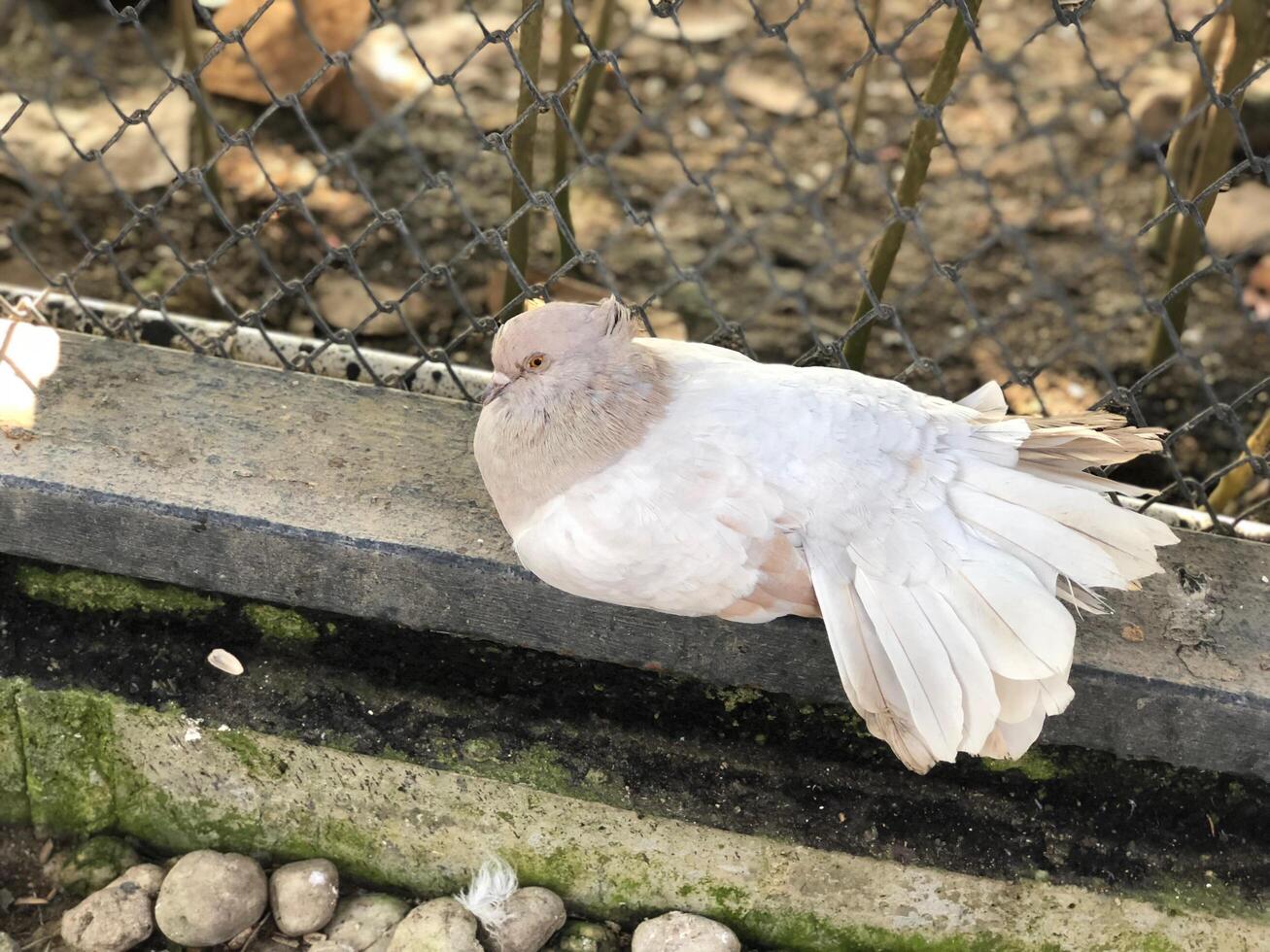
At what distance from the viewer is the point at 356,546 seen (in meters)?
2.34

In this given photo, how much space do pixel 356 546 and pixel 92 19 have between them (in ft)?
9.88

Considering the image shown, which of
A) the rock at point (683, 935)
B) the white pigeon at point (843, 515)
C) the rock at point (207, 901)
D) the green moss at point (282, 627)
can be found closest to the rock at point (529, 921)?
the rock at point (683, 935)

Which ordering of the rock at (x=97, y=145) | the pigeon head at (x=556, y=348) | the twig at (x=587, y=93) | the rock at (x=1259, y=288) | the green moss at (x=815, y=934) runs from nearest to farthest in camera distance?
the pigeon head at (x=556, y=348) → the green moss at (x=815, y=934) → the twig at (x=587, y=93) → the rock at (x=1259, y=288) → the rock at (x=97, y=145)

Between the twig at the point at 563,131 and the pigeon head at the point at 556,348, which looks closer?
the pigeon head at the point at 556,348

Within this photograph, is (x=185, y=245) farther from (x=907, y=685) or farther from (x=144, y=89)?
(x=907, y=685)

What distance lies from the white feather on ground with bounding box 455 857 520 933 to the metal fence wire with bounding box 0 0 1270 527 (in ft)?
3.32

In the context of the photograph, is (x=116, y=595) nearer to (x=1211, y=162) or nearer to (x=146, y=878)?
(x=146, y=878)

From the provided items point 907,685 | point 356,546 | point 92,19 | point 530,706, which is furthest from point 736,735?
point 92,19

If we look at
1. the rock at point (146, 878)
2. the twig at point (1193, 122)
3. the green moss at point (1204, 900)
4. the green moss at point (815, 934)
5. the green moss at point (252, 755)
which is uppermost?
the twig at point (1193, 122)

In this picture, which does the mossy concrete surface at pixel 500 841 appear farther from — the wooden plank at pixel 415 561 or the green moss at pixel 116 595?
the wooden plank at pixel 415 561

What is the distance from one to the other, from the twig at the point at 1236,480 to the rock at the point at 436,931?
175 cm

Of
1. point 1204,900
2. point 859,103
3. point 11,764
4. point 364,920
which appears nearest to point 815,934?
point 1204,900

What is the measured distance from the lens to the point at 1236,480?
9.20 ft

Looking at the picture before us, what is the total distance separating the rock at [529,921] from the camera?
2.48 m
